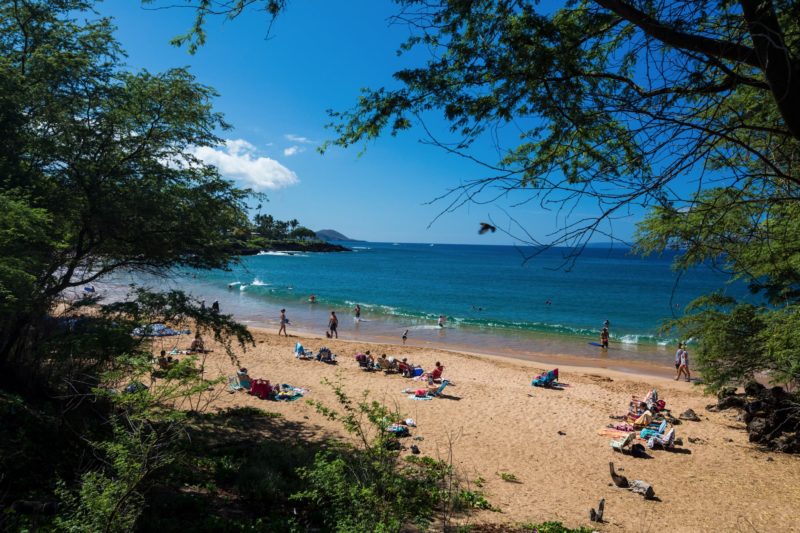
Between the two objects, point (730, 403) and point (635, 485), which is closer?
point (635, 485)

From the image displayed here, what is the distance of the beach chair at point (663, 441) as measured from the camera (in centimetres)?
1048

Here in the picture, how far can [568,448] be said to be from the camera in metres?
10.4

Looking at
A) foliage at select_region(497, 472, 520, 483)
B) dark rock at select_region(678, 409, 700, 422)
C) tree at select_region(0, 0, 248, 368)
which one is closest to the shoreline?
dark rock at select_region(678, 409, 700, 422)

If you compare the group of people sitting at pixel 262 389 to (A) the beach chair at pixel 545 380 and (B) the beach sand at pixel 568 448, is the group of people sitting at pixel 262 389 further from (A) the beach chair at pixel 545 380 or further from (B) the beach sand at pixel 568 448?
(A) the beach chair at pixel 545 380

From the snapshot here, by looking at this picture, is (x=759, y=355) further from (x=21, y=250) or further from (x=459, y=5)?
(x=21, y=250)

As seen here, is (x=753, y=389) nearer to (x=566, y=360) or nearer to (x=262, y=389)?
(x=566, y=360)

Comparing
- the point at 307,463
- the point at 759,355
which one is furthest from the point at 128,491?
the point at 759,355

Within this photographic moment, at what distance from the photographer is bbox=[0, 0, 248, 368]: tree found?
22.9ft

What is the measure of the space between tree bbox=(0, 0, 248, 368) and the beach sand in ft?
17.8

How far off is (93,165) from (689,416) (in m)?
16.7

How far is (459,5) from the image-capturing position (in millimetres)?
3387

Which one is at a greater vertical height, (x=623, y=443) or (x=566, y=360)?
(x=623, y=443)

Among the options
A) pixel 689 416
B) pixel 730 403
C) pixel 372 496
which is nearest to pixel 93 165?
pixel 372 496

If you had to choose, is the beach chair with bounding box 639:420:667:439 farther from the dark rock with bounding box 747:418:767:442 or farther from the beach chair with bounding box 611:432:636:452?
the dark rock with bounding box 747:418:767:442
